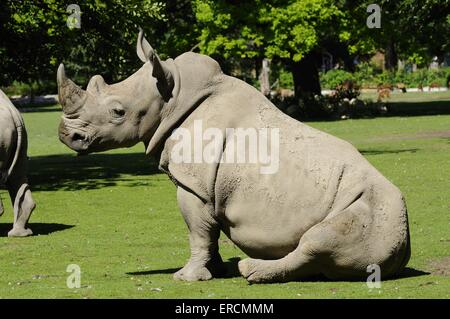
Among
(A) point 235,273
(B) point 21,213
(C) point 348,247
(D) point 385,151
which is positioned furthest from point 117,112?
(D) point 385,151

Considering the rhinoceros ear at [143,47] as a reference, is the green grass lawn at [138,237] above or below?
below

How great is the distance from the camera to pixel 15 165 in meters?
15.4

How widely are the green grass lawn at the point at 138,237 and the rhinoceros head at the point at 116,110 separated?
1477 millimetres

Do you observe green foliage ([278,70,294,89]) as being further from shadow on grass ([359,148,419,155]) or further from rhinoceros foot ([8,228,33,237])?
rhinoceros foot ([8,228,33,237])

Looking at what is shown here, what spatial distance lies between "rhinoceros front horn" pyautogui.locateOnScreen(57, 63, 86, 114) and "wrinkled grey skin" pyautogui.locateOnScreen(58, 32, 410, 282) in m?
0.01

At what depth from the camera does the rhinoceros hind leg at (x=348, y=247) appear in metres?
9.76

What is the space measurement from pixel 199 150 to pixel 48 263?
3039 mm

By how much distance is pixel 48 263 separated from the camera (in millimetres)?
12375

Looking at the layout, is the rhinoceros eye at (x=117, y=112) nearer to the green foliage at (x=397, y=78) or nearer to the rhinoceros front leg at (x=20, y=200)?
the rhinoceros front leg at (x=20, y=200)

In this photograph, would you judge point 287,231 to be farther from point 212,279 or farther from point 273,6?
point 273,6

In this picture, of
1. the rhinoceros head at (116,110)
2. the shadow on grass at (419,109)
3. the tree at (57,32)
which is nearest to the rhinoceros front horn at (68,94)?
the rhinoceros head at (116,110)

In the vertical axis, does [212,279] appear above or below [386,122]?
above

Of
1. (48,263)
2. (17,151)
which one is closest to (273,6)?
(17,151)

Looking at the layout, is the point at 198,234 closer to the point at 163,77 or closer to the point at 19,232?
the point at 163,77
